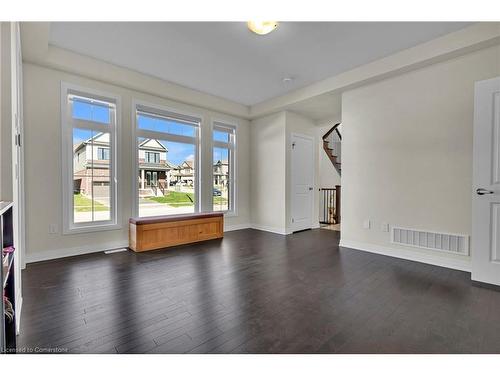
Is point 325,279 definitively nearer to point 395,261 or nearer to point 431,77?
point 395,261

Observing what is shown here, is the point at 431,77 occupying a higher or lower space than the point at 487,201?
higher

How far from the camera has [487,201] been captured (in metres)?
2.46

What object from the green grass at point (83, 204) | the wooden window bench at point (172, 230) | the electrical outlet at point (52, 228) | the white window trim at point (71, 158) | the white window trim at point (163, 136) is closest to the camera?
the electrical outlet at point (52, 228)

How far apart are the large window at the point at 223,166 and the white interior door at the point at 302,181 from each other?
1379 millimetres

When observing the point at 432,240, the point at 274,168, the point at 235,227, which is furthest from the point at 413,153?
the point at 235,227

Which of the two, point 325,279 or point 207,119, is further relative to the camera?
point 207,119

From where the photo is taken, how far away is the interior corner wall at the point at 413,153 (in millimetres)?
2842

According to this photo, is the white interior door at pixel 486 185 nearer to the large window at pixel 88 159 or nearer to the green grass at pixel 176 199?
the green grass at pixel 176 199

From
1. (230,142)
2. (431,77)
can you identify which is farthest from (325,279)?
(230,142)

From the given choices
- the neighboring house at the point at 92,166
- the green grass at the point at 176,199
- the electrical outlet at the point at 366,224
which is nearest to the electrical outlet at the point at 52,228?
the neighboring house at the point at 92,166
